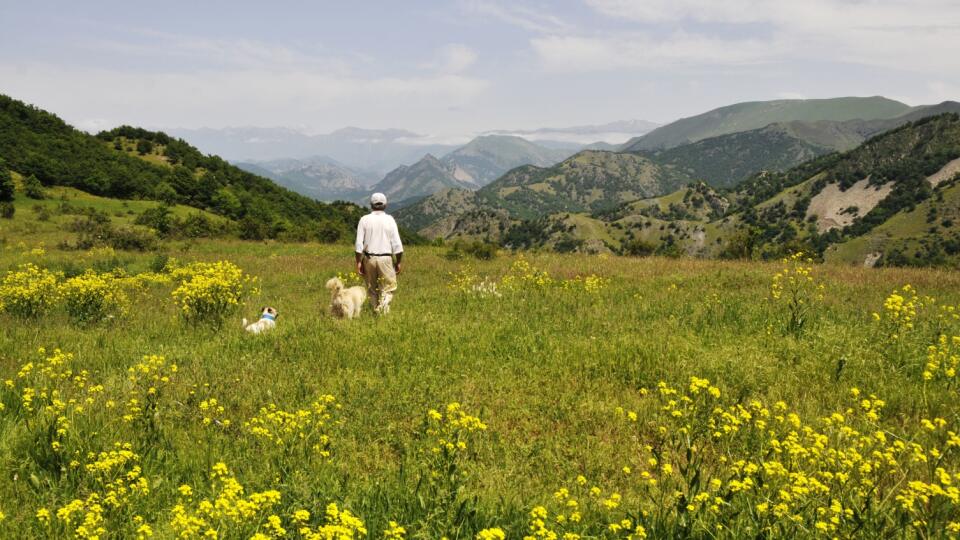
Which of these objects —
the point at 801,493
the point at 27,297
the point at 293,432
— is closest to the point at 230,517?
the point at 293,432

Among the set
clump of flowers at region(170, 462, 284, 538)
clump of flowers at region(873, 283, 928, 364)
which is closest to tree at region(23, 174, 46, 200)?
clump of flowers at region(170, 462, 284, 538)

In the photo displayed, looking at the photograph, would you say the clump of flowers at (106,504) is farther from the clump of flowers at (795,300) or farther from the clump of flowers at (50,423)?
the clump of flowers at (795,300)

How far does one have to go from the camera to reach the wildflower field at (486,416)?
A: 338 centimetres

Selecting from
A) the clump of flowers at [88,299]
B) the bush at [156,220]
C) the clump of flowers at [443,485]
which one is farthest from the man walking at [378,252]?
the bush at [156,220]

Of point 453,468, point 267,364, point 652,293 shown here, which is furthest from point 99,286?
point 652,293

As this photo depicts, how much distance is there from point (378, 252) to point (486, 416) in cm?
554

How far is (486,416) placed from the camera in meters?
5.52

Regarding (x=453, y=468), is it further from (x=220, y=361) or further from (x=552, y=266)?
(x=552, y=266)

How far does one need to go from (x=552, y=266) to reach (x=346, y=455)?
12283 mm

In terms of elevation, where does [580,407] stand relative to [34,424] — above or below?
below

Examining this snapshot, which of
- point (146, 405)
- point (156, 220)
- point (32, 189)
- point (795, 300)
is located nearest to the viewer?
point (146, 405)

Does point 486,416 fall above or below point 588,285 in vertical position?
below

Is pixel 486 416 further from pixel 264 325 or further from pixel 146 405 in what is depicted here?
pixel 264 325

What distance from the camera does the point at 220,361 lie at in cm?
697
